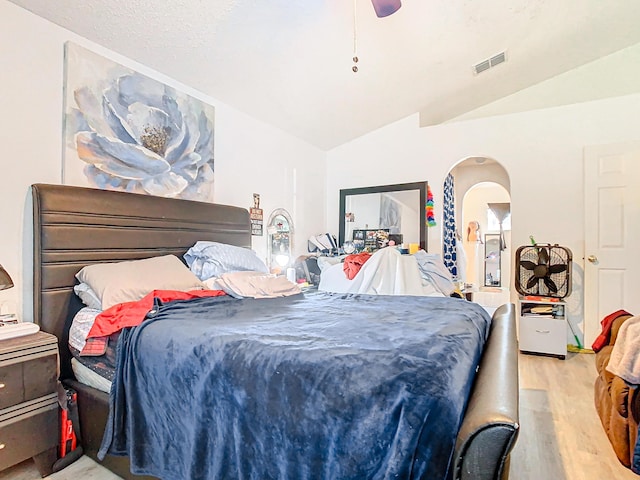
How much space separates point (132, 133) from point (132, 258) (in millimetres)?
906

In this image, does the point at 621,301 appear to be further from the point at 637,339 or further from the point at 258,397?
the point at 258,397

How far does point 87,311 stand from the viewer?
6.88 ft

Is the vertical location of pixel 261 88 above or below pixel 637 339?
above

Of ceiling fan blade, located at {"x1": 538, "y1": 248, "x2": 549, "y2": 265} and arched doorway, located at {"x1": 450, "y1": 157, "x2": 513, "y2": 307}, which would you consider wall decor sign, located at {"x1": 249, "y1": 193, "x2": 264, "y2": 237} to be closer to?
ceiling fan blade, located at {"x1": 538, "y1": 248, "x2": 549, "y2": 265}

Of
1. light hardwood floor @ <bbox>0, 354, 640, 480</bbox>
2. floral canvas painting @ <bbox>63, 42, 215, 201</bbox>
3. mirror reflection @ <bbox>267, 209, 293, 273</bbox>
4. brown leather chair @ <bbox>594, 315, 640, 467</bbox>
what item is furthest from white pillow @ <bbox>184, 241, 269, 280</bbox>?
brown leather chair @ <bbox>594, 315, 640, 467</bbox>

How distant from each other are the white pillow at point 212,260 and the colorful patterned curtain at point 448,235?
2.66 metres

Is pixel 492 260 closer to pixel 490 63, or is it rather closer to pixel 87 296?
pixel 490 63

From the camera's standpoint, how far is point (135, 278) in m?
2.25

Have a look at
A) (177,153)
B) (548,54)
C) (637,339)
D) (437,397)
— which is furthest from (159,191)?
(548,54)

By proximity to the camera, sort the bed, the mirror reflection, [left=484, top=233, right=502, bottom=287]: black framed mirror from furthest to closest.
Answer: [left=484, top=233, right=502, bottom=287]: black framed mirror → the mirror reflection → the bed

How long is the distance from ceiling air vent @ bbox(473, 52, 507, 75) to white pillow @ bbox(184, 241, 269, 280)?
2.83 metres

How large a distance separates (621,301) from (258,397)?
4.01 m

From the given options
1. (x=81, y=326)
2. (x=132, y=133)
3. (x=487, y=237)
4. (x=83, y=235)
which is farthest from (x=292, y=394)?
(x=487, y=237)

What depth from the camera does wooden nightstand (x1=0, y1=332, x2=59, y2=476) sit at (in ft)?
5.41
